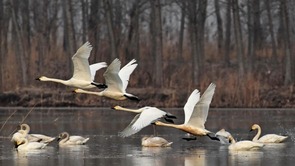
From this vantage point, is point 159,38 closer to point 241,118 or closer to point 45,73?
point 45,73

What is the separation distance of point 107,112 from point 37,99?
417 cm

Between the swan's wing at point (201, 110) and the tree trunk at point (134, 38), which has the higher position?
the tree trunk at point (134, 38)

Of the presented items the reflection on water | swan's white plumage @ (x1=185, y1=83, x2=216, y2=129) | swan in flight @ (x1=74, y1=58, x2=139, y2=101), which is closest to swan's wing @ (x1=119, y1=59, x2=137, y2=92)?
swan in flight @ (x1=74, y1=58, x2=139, y2=101)

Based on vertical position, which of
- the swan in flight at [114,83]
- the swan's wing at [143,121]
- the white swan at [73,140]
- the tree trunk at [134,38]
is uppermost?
the tree trunk at [134,38]

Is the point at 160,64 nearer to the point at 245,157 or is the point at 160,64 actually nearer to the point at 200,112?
the point at 200,112

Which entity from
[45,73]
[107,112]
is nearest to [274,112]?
[107,112]

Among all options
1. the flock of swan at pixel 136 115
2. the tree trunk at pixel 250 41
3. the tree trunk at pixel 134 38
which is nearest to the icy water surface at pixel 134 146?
the flock of swan at pixel 136 115

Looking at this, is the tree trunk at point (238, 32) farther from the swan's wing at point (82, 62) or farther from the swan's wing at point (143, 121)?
the swan's wing at point (143, 121)

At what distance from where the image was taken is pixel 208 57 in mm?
47031

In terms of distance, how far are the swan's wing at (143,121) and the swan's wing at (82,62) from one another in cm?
212

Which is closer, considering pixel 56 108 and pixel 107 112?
pixel 107 112

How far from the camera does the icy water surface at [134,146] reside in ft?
54.6

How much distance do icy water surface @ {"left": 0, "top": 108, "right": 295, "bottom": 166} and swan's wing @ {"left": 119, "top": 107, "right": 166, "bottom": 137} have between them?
0.42 m

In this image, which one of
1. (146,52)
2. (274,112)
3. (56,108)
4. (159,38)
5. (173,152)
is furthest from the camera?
(146,52)
